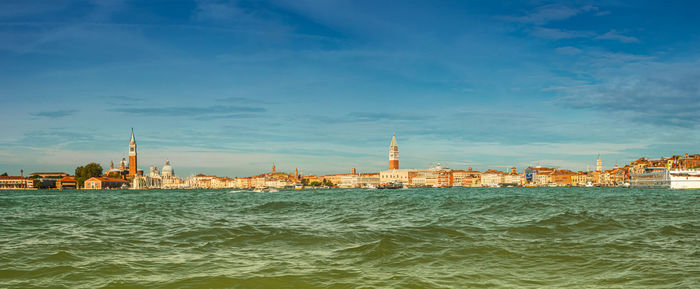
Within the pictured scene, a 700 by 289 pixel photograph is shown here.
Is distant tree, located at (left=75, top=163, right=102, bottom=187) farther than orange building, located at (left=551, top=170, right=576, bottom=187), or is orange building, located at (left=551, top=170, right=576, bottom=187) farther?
orange building, located at (left=551, top=170, right=576, bottom=187)

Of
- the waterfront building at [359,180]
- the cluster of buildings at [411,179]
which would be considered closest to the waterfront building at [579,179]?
the cluster of buildings at [411,179]

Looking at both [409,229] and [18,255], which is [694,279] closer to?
[409,229]

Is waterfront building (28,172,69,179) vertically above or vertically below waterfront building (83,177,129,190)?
above

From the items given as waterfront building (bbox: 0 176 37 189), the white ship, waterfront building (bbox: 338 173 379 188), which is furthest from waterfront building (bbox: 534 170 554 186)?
waterfront building (bbox: 0 176 37 189)

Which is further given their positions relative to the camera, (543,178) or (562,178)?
(543,178)

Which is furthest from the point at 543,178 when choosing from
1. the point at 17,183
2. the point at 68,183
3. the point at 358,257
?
the point at 358,257

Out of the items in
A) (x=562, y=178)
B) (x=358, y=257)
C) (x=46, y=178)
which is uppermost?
(x=46, y=178)

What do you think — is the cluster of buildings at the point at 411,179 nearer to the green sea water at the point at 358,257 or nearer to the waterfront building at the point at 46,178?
the waterfront building at the point at 46,178

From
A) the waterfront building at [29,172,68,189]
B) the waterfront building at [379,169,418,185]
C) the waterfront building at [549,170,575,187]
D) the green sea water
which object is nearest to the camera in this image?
the green sea water

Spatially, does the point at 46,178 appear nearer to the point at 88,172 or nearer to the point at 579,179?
the point at 88,172

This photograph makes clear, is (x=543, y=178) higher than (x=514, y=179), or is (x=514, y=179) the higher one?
(x=543, y=178)

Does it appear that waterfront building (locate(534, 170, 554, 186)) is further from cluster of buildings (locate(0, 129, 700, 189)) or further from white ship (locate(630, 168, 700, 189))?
white ship (locate(630, 168, 700, 189))

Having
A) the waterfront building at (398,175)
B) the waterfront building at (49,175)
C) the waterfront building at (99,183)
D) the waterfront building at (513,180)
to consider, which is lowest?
the waterfront building at (513,180)

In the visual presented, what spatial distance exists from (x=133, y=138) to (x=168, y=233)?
189 metres
